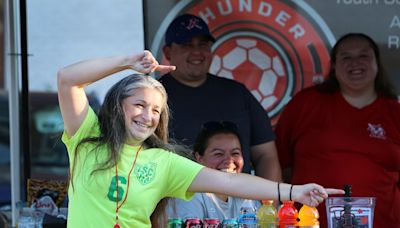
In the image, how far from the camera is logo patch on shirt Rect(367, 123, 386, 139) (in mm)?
4375

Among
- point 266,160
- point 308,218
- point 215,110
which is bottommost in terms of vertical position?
point 308,218

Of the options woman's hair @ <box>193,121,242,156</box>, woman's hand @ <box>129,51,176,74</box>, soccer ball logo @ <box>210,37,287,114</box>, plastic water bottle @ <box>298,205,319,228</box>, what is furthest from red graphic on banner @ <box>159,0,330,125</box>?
woman's hand @ <box>129,51,176,74</box>

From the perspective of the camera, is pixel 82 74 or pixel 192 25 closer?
pixel 82 74

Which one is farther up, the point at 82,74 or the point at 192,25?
the point at 192,25

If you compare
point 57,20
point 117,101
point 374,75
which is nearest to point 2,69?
point 57,20

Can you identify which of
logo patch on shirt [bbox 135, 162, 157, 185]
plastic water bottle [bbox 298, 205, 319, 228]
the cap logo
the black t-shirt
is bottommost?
plastic water bottle [bbox 298, 205, 319, 228]

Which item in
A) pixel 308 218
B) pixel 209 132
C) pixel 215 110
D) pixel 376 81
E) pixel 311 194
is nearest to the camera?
pixel 311 194

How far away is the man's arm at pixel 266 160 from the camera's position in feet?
14.4

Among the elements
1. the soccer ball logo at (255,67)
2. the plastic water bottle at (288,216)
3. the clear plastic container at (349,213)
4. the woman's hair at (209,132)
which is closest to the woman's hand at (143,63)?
the plastic water bottle at (288,216)

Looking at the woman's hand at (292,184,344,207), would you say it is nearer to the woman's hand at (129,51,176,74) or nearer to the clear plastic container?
the clear plastic container

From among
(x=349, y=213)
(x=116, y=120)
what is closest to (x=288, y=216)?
(x=349, y=213)

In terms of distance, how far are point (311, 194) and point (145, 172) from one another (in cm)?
57

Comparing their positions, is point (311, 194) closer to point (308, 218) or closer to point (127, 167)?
point (308, 218)

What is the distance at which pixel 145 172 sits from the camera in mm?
2959
